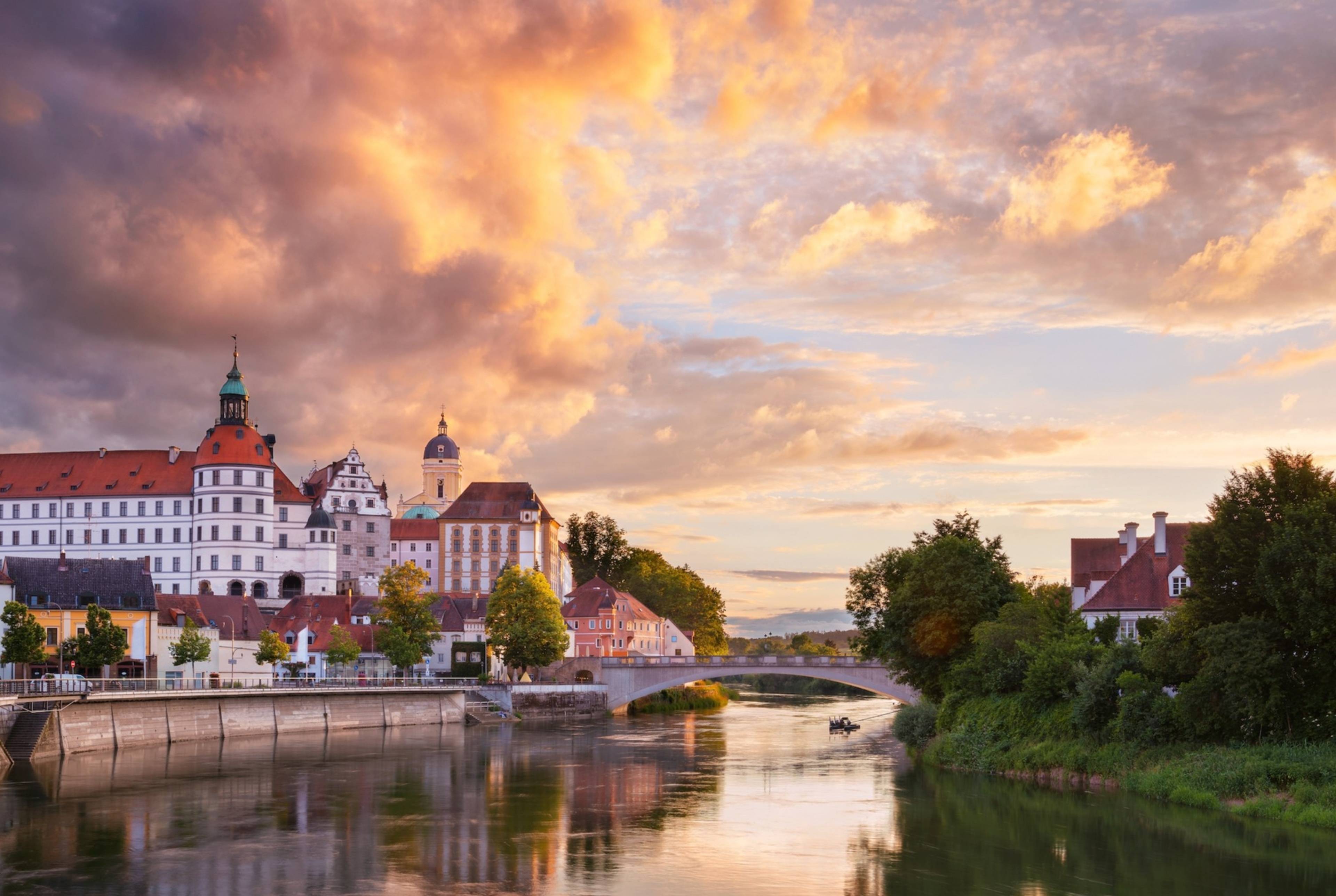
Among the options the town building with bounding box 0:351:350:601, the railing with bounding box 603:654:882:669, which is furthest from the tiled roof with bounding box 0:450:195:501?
the railing with bounding box 603:654:882:669

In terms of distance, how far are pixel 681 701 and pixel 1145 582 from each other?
55189mm

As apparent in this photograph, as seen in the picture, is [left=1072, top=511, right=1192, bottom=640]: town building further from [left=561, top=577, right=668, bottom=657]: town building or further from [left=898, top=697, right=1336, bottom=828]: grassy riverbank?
[left=561, top=577, right=668, bottom=657]: town building

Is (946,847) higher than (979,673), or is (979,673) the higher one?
(979,673)

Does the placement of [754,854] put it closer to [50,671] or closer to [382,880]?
[382,880]

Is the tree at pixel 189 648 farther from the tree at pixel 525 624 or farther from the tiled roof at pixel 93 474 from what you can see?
the tiled roof at pixel 93 474

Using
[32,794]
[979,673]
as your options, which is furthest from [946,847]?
[32,794]

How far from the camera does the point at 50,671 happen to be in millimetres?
74562

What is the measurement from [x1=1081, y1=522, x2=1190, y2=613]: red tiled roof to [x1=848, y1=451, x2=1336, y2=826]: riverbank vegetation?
2.96 metres

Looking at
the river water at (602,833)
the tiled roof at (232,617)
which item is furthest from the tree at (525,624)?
the river water at (602,833)

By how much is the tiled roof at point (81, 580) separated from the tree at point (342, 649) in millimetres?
13324

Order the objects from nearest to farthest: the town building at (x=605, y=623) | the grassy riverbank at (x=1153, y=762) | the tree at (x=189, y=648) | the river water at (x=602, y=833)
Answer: the river water at (x=602, y=833) < the grassy riverbank at (x=1153, y=762) < the tree at (x=189, y=648) < the town building at (x=605, y=623)

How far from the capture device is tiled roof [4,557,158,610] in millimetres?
76500

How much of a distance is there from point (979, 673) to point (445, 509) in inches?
4837

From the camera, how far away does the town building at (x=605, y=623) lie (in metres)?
119
